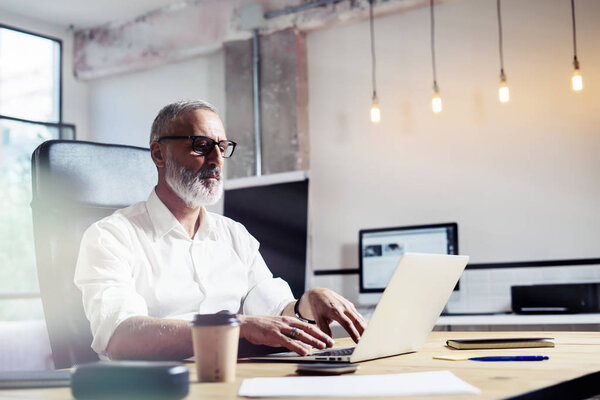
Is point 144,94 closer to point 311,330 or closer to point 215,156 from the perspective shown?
point 215,156

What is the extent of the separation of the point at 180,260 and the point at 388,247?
2364 mm

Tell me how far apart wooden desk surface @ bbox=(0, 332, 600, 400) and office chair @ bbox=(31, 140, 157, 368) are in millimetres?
620

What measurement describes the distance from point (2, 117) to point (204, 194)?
4.13m

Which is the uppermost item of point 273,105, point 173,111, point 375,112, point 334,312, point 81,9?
point 81,9

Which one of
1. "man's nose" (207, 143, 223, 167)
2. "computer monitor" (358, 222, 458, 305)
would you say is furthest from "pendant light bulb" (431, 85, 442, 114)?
"man's nose" (207, 143, 223, 167)

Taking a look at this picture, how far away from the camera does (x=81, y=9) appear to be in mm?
5602

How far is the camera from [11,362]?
2.92m

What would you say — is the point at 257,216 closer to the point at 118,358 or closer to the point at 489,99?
the point at 489,99

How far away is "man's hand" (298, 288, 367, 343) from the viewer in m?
1.50

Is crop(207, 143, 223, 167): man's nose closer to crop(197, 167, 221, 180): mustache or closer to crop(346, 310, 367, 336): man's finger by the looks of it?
crop(197, 167, 221, 180): mustache

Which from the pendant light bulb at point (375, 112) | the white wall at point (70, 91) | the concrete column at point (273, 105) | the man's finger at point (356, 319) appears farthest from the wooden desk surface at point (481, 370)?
the white wall at point (70, 91)

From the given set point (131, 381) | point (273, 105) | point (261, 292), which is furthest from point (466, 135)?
point (131, 381)

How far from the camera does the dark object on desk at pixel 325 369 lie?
40.6 inches

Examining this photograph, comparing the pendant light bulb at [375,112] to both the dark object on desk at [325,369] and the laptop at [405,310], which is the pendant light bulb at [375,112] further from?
the dark object on desk at [325,369]
